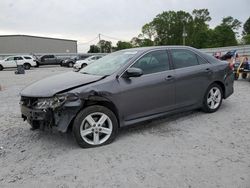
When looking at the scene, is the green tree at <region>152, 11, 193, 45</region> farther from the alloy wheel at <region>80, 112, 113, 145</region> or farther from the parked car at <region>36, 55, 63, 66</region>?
the alloy wheel at <region>80, 112, 113, 145</region>

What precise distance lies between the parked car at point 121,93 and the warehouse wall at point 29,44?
55914 mm

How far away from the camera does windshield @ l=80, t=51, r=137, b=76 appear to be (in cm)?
450

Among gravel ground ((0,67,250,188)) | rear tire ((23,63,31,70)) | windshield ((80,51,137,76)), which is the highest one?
rear tire ((23,63,31,70))

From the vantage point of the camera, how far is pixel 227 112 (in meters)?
5.69

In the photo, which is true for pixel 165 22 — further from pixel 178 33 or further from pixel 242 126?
pixel 242 126

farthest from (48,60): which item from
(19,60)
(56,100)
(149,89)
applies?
(56,100)

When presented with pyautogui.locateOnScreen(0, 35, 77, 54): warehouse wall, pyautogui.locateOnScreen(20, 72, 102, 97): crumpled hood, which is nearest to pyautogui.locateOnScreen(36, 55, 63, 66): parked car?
pyautogui.locateOnScreen(0, 35, 77, 54): warehouse wall

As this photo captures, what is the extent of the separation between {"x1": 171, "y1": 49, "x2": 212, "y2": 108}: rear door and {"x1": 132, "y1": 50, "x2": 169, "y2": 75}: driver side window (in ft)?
0.70

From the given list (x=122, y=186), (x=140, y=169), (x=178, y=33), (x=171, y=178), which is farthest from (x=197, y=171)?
(x=178, y=33)

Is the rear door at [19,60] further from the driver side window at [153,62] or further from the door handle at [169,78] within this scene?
the door handle at [169,78]

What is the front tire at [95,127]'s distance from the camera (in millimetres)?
3838

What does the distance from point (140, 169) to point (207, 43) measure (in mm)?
68116

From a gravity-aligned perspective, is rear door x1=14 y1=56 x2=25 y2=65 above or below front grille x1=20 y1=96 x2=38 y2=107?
above

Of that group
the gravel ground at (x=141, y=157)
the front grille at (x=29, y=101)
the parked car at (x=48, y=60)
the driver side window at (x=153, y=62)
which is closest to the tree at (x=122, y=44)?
the parked car at (x=48, y=60)
